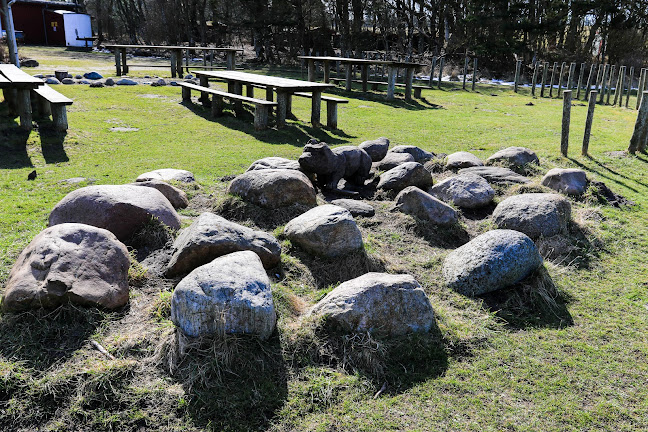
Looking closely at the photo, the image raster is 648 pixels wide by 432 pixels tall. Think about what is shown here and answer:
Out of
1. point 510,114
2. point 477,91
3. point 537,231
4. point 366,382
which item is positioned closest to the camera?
point 366,382

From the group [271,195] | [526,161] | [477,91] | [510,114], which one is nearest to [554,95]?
[477,91]

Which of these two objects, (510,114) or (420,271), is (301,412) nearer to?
(420,271)

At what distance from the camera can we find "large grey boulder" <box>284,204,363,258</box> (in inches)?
183

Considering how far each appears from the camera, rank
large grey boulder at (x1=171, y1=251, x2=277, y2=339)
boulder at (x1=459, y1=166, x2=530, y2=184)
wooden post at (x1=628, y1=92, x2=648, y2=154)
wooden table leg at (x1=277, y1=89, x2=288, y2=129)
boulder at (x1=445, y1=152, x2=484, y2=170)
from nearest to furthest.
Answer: large grey boulder at (x1=171, y1=251, x2=277, y2=339) < boulder at (x1=459, y1=166, x2=530, y2=184) < boulder at (x1=445, y1=152, x2=484, y2=170) < wooden post at (x1=628, y1=92, x2=648, y2=154) < wooden table leg at (x1=277, y1=89, x2=288, y2=129)

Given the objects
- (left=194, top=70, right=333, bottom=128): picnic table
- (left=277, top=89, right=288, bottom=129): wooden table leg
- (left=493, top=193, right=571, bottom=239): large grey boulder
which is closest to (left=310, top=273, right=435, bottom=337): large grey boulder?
(left=493, top=193, right=571, bottom=239): large grey boulder

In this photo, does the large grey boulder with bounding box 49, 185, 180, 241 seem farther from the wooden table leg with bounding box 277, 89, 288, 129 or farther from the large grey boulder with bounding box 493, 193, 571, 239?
the wooden table leg with bounding box 277, 89, 288, 129

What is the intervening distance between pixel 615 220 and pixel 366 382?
14.7 ft

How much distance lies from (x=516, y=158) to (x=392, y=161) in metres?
1.94

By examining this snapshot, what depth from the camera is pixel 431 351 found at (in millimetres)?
3504

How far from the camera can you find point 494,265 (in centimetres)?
→ 435

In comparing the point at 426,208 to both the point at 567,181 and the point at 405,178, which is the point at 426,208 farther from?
the point at 567,181

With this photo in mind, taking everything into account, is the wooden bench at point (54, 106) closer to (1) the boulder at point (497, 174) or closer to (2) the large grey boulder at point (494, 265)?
(1) the boulder at point (497, 174)

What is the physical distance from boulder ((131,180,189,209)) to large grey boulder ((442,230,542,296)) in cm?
301

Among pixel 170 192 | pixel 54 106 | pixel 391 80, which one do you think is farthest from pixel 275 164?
pixel 391 80
